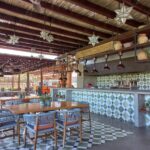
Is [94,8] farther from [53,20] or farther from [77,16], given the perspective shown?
[53,20]

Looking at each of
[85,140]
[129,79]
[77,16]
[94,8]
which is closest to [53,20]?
[77,16]

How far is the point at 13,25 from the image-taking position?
5.34 m

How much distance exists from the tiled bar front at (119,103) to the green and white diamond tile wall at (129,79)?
6.27ft

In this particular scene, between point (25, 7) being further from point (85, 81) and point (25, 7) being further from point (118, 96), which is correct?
point (85, 81)

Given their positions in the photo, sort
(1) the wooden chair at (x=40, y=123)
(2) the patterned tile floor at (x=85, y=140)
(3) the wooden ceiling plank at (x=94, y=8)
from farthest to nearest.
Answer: (3) the wooden ceiling plank at (x=94, y=8)
(2) the patterned tile floor at (x=85, y=140)
(1) the wooden chair at (x=40, y=123)

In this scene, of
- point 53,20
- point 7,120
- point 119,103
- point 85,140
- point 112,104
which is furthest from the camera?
point 112,104

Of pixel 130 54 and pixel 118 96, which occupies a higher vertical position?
pixel 130 54

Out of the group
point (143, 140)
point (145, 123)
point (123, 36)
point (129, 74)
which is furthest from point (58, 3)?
point (129, 74)

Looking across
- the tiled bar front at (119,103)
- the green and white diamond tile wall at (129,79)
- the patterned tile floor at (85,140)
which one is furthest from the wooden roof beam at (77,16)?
the patterned tile floor at (85,140)

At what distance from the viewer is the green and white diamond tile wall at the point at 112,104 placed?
5344 millimetres

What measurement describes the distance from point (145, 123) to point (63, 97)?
4.40 meters

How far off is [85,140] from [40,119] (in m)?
1.21

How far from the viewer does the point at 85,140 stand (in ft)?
12.1

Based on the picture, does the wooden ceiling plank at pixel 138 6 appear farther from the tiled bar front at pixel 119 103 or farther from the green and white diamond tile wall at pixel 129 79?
the green and white diamond tile wall at pixel 129 79
